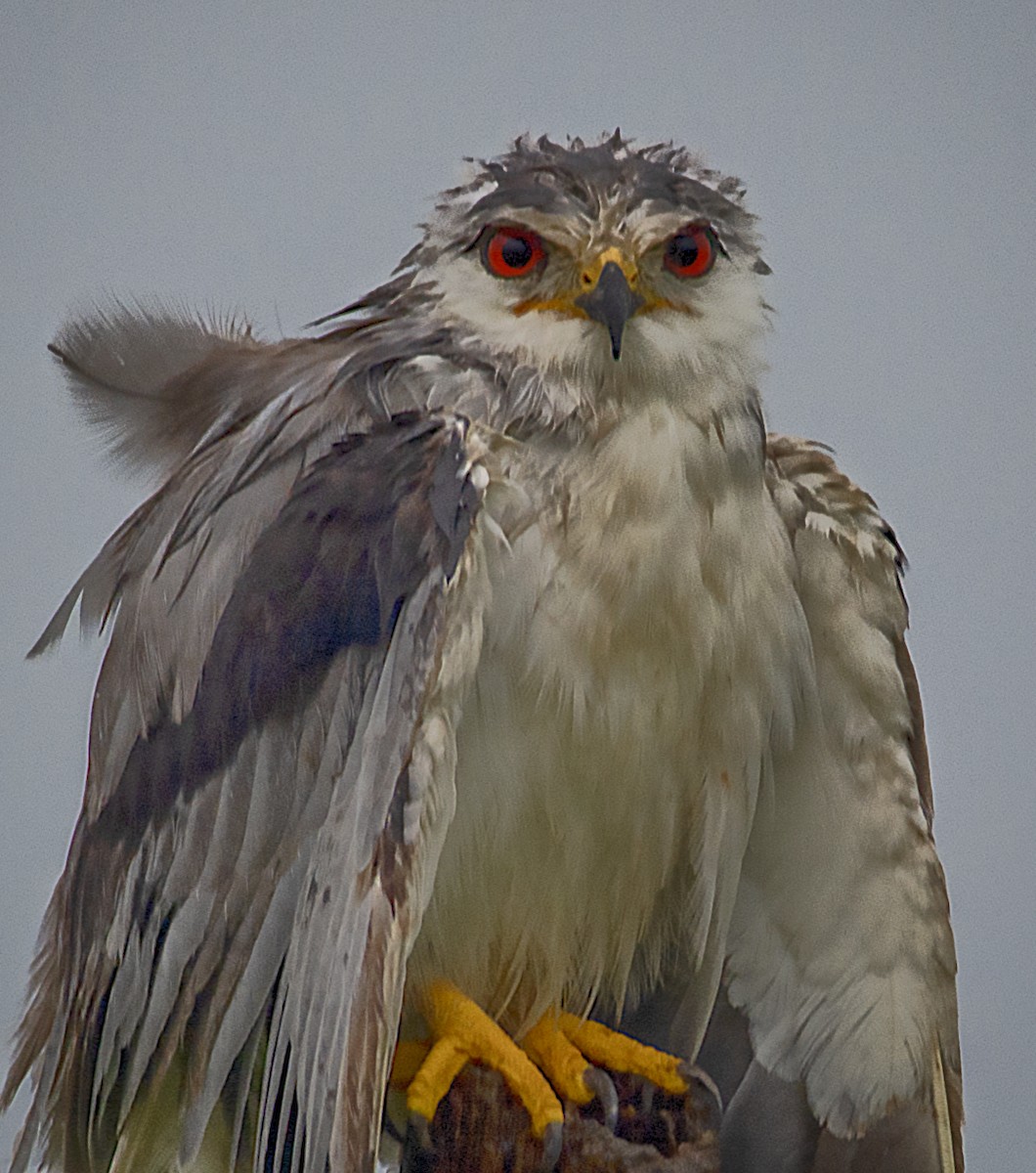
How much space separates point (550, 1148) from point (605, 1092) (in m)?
0.17

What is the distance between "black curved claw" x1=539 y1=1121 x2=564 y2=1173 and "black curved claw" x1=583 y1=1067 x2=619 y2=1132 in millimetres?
102

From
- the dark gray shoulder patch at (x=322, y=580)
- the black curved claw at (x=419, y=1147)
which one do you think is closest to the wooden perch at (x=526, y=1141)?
the black curved claw at (x=419, y=1147)

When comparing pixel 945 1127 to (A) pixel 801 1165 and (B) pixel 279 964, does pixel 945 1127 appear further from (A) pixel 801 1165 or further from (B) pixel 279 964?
(B) pixel 279 964

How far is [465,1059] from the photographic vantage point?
6.77ft

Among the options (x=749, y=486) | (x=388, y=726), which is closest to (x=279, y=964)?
(x=388, y=726)

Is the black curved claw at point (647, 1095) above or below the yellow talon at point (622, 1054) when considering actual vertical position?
below

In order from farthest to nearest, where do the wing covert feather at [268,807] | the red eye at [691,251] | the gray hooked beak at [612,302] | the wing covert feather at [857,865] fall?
the wing covert feather at [857,865] → the red eye at [691,251] → the gray hooked beak at [612,302] → the wing covert feather at [268,807]

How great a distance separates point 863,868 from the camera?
2340 millimetres

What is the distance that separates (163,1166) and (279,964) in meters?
0.39

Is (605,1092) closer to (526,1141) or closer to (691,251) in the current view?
(526,1141)

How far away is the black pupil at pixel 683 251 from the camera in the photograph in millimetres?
2074

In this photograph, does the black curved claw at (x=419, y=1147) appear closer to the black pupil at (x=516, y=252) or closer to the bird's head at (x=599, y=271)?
the bird's head at (x=599, y=271)

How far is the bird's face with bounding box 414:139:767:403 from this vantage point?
203cm

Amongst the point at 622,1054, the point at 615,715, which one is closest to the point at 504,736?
the point at 615,715
